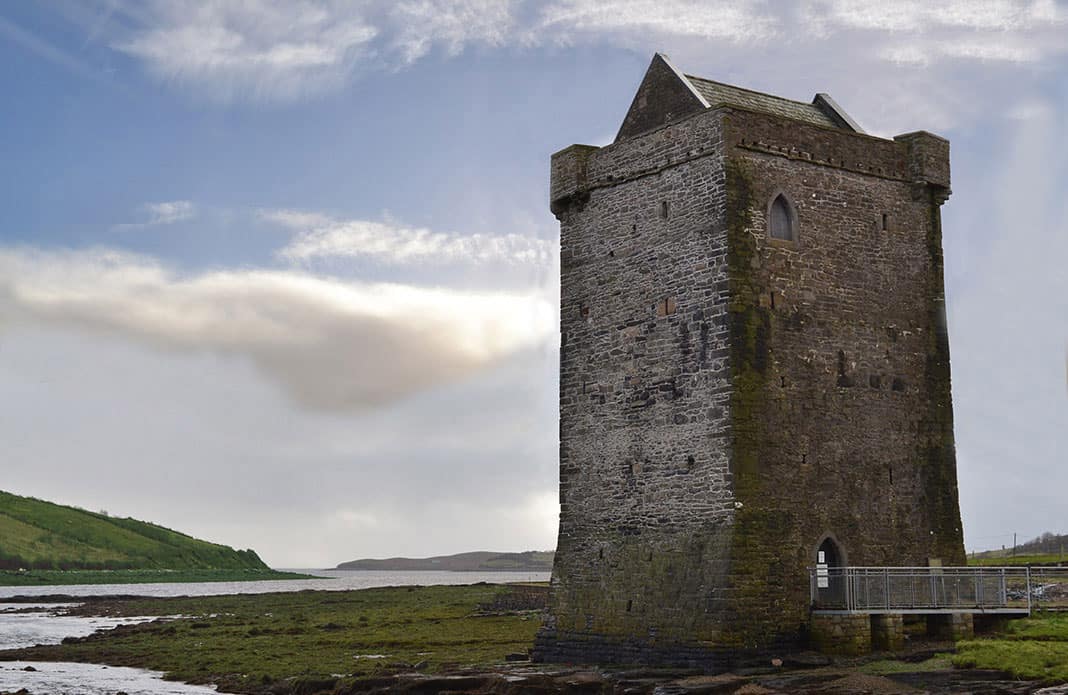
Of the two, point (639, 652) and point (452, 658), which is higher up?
point (639, 652)

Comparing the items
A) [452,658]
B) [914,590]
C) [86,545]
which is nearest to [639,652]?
[452,658]

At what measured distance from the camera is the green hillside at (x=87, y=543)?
416 ft

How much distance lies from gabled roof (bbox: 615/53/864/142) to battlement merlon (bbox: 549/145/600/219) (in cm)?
111

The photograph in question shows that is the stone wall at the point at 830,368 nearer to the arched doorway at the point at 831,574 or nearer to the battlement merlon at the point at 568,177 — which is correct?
the arched doorway at the point at 831,574

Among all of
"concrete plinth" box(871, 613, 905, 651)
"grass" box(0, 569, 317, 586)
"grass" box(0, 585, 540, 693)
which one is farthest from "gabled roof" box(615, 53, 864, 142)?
"grass" box(0, 569, 317, 586)

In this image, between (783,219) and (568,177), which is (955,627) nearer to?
(783,219)

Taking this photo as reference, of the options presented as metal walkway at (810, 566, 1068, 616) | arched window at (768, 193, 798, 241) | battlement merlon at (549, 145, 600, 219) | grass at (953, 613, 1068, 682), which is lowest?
grass at (953, 613, 1068, 682)

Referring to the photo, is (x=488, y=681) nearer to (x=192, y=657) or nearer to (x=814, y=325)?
(x=814, y=325)

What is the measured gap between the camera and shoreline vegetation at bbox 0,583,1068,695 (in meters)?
22.9

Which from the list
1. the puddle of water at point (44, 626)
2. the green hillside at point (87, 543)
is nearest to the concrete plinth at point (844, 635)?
the puddle of water at point (44, 626)

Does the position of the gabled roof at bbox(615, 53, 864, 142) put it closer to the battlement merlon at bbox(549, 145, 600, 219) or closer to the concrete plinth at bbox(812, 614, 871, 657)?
the battlement merlon at bbox(549, 145, 600, 219)

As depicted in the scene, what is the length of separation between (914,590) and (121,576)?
106 meters

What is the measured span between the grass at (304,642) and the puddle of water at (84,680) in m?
0.82

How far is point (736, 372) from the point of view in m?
27.1
